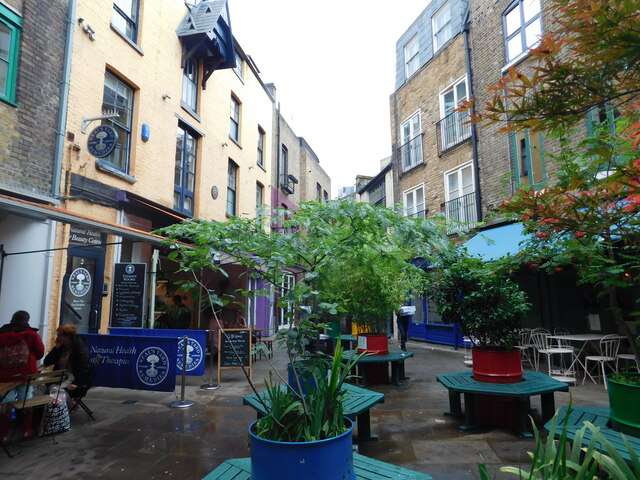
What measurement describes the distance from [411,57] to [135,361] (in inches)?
632

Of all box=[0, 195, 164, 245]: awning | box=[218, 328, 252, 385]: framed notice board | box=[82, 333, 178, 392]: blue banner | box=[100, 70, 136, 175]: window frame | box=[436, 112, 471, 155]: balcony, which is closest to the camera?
box=[0, 195, 164, 245]: awning

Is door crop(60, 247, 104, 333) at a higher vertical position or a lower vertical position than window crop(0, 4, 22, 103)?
lower

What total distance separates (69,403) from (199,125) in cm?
889

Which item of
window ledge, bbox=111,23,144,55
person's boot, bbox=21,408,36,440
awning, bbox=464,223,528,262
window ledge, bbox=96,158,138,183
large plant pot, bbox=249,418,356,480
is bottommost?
person's boot, bbox=21,408,36,440

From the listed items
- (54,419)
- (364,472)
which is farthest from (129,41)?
(364,472)

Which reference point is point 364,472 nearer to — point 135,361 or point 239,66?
point 135,361

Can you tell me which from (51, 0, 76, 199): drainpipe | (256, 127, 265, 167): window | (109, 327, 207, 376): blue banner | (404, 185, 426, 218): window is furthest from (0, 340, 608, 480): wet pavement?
(256, 127, 265, 167): window

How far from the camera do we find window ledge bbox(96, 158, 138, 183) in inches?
321

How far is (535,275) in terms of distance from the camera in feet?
34.7

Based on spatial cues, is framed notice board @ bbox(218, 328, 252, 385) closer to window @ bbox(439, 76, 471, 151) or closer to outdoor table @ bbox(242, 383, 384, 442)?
outdoor table @ bbox(242, 383, 384, 442)

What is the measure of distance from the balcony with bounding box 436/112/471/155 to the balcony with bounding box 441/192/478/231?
1.93 meters

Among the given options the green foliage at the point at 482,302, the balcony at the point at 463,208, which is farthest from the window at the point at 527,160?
the green foliage at the point at 482,302

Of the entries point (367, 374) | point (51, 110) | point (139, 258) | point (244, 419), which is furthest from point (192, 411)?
point (51, 110)

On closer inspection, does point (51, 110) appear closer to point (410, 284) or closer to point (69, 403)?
point (69, 403)
